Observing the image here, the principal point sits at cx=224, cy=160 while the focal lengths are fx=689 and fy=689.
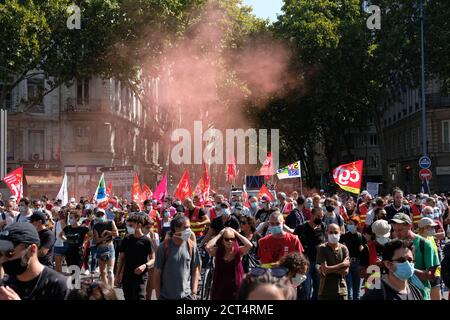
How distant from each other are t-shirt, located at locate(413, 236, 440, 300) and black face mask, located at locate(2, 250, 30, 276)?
12.9ft

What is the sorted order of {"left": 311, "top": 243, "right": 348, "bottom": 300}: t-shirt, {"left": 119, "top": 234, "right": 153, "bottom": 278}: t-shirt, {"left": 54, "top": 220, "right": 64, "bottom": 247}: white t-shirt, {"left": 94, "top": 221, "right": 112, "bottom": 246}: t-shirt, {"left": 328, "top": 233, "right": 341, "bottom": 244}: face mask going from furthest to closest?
{"left": 54, "top": 220, "right": 64, "bottom": 247}: white t-shirt, {"left": 94, "top": 221, "right": 112, "bottom": 246}: t-shirt, {"left": 119, "top": 234, "right": 153, "bottom": 278}: t-shirt, {"left": 328, "top": 233, "right": 341, "bottom": 244}: face mask, {"left": 311, "top": 243, "right": 348, "bottom": 300}: t-shirt

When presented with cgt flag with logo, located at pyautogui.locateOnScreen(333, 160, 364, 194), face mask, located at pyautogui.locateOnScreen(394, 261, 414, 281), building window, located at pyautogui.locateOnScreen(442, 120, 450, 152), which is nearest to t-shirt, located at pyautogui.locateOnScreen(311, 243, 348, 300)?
face mask, located at pyautogui.locateOnScreen(394, 261, 414, 281)

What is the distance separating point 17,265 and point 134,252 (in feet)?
12.8

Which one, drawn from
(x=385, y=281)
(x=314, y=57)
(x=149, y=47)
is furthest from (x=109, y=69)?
(x=385, y=281)

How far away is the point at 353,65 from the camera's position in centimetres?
3994

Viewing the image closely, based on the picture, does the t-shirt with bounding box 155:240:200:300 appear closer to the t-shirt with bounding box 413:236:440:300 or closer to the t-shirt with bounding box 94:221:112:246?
the t-shirt with bounding box 413:236:440:300

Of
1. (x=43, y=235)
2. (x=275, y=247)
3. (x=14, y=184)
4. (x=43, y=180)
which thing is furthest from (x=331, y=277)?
(x=43, y=180)

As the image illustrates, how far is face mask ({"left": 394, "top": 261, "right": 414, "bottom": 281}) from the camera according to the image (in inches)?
207

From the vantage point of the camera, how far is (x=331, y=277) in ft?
25.4

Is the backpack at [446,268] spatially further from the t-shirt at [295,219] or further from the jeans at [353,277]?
the t-shirt at [295,219]

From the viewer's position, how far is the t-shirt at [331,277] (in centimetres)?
770

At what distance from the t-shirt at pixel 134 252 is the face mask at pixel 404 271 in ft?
12.1
